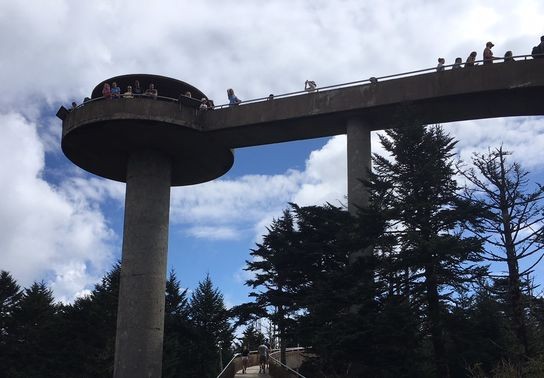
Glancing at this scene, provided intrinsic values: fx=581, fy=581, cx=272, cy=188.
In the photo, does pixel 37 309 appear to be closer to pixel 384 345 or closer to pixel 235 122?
pixel 235 122

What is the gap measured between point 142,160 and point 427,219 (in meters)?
13.7

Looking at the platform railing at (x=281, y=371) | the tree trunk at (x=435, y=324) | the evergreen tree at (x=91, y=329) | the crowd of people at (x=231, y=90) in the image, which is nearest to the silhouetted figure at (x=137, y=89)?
the crowd of people at (x=231, y=90)

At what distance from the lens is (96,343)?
40656 mm

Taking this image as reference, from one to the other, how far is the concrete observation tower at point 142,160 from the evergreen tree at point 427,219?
10005mm

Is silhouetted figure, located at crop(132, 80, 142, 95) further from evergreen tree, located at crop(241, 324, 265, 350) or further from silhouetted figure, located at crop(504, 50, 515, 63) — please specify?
evergreen tree, located at crop(241, 324, 265, 350)

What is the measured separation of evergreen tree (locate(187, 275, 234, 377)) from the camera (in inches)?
1492

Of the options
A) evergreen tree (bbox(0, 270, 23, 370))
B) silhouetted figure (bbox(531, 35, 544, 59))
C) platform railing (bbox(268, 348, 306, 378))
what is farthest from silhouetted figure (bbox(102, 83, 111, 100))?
evergreen tree (bbox(0, 270, 23, 370))

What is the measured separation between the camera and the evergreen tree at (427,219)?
16859 mm

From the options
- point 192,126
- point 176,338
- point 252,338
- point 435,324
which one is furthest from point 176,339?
point 435,324

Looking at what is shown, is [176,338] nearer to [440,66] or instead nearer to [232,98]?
[232,98]

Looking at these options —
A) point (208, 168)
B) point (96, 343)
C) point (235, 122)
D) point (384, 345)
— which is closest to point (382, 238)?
point (384, 345)

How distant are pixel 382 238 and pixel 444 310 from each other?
2.87 m

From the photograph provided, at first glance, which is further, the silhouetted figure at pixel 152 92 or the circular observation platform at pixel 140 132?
the silhouetted figure at pixel 152 92

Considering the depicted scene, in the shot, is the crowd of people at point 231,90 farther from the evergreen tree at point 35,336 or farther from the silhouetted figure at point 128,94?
the evergreen tree at point 35,336
